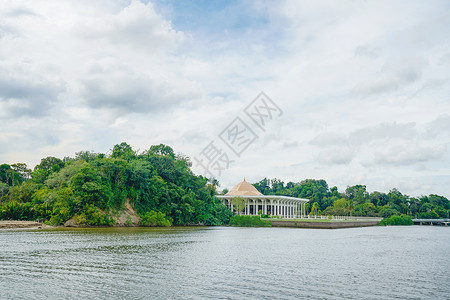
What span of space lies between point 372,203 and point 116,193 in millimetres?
65746

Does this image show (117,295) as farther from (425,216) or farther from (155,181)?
(425,216)

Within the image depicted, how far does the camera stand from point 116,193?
5084 cm

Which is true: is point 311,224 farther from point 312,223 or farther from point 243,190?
point 243,190

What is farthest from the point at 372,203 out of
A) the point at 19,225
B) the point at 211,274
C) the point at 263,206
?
the point at 211,274

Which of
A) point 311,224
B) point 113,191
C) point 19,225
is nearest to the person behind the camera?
point 19,225

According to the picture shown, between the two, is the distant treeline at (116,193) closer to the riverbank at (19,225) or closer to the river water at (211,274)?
the riverbank at (19,225)

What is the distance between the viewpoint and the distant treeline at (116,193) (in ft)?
153

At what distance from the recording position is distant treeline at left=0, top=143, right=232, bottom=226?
153 ft

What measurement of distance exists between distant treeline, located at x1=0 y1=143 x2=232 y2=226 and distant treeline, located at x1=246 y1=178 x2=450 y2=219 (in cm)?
3667

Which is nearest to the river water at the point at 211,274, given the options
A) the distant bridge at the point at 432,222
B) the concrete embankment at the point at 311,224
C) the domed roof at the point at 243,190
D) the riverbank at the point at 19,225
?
the riverbank at the point at 19,225

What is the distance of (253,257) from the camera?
21047mm

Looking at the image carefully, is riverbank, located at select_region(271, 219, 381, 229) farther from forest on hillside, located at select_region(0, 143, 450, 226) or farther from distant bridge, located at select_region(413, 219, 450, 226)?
distant bridge, located at select_region(413, 219, 450, 226)

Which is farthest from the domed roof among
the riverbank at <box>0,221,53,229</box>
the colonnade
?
the riverbank at <box>0,221,53,229</box>

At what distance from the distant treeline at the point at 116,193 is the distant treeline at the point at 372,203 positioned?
36.7 metres
